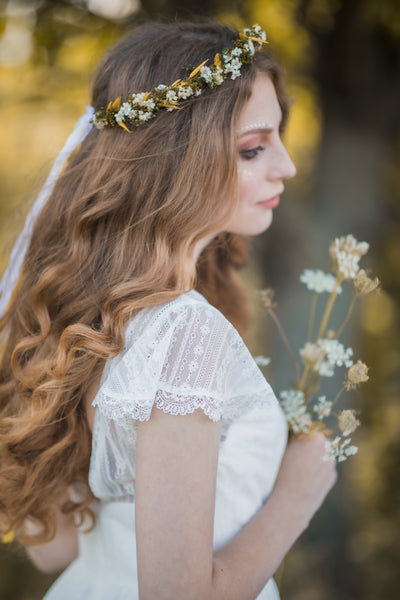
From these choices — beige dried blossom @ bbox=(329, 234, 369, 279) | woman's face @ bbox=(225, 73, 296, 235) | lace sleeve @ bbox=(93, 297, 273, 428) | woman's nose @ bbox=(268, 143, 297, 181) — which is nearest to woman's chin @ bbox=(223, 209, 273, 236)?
woman's face @ bbox=(225, 73, 296, 235)

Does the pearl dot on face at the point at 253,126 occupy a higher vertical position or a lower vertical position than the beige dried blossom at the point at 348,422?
higher

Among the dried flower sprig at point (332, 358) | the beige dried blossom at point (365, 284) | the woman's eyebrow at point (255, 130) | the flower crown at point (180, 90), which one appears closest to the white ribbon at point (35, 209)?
the flower crown at point (180, 90)

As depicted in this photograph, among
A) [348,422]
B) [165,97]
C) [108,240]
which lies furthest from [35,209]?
[348,422]

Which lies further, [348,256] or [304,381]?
[304,381]

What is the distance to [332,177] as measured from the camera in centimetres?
299

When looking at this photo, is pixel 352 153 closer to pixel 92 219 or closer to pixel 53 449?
pixel 92 219

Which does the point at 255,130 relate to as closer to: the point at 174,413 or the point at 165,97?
the point at 165,97

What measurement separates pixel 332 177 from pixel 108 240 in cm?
189

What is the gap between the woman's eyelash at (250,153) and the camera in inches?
60.4

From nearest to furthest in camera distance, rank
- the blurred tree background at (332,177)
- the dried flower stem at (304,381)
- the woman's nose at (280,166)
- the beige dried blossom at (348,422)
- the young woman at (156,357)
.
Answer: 1. the young woman at (156,357)
2. the beige dried blossom at (348,422)
3. the woman's nose at (280,166)
4. the dried flower stem at (304,381)
5. the blurred tree background at (332,177)

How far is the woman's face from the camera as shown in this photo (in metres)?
1.51

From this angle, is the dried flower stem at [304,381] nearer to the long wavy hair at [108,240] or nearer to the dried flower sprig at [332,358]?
the dried flower sprig at [332,358]

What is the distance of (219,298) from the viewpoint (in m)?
2.31

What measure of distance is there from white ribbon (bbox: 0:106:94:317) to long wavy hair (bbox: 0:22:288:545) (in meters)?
0.03
